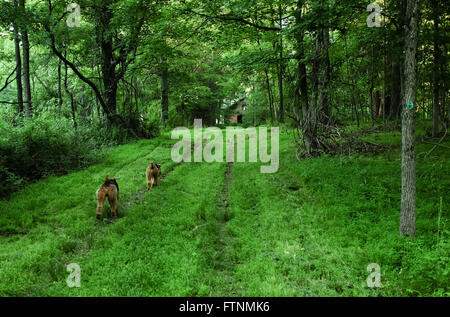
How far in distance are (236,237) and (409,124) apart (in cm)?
383

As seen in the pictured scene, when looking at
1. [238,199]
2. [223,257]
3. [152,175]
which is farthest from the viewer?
[152,175]

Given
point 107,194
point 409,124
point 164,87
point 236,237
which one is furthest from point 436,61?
point 164,87

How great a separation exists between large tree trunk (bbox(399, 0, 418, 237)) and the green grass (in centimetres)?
40

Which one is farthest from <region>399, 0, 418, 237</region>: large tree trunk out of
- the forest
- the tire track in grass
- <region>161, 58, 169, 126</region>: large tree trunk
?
<region>161, 58, 169, 126</region>: large tree trunk

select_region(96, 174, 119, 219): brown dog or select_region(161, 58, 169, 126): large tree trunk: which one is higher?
select_region(161, 58, 169, 126): large tree trunk

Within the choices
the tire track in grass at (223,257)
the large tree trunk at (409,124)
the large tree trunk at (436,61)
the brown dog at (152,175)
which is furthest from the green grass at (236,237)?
the large tree trunk at (436,61)

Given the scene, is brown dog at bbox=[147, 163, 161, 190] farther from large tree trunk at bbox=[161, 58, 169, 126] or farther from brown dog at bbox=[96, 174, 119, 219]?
large tree trunk at bbox=[161, 58, 169, 126]

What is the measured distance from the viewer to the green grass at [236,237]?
13.1 feet

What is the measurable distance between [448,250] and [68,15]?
18067 mm

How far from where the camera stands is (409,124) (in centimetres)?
476

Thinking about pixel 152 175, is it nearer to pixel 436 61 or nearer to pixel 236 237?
pixel 236 237

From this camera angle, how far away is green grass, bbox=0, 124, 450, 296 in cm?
398
